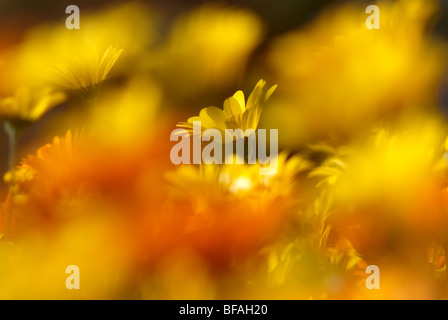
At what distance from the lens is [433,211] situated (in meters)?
0.44

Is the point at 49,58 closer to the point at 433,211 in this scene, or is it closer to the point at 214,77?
the point at 214,77

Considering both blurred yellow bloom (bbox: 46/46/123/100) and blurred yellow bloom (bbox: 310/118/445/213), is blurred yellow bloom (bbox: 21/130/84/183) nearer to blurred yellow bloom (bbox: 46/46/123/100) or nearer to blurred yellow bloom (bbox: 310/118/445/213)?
blurred yellow bloom (bbox: 46/46/123/100)

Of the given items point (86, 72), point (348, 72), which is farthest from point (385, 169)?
point (86, 72)

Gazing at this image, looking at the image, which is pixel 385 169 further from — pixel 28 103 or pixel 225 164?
pixel 28 103

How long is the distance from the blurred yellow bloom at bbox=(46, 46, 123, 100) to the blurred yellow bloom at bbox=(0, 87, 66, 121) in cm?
1

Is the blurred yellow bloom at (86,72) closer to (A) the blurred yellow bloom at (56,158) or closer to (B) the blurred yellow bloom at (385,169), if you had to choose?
(A) the blurred yellow bloom at (56,158)

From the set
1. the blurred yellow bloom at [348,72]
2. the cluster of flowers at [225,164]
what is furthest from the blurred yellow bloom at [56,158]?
the blurred yellow bloom at [348,72]

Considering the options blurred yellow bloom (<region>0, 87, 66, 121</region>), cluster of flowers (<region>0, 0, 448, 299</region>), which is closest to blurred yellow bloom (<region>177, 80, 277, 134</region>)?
cluster of flowers (<region>0, 0, 448, 299</region>)

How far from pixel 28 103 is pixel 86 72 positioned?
58 mm

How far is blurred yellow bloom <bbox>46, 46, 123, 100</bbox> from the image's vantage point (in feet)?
1.45

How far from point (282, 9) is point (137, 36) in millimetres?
130

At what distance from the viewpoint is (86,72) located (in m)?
0.44

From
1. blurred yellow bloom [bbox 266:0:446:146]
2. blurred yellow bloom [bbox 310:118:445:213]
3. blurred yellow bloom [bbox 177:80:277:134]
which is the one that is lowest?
blurred yellow bloom [bbox 310:118:445:213]

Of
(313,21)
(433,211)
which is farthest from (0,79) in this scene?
(433,211)
